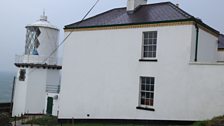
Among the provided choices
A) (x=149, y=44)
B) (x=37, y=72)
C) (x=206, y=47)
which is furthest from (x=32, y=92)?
(x=206, y=47)

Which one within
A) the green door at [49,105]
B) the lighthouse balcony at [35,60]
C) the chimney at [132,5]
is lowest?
the green door at [49,105]

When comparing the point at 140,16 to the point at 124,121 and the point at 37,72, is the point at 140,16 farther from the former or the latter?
the point at 37,72

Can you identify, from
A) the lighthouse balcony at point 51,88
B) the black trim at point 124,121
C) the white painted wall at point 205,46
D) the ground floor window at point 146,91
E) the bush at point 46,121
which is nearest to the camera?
the black trim at point 124,121

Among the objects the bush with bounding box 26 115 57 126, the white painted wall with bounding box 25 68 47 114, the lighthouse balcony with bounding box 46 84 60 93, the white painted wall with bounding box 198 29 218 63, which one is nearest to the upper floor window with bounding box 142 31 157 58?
the white painted wall with bounding box 198 29 218 63

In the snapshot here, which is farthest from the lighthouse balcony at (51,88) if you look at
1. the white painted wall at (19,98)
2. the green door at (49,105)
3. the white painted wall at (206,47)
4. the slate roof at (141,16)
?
the white painted wall at (206,47)

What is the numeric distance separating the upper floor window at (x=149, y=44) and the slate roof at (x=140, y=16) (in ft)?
2.43

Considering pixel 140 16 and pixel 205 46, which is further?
pixel 140 16

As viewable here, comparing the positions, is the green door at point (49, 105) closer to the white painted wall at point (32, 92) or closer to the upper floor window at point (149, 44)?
the white painted wall at point (32, 92)

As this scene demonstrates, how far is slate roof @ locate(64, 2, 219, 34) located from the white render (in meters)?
0.46

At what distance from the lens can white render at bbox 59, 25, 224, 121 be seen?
1480 cm

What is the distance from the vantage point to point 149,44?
16906 millimetres

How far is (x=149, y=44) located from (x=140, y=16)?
2237 millimetres

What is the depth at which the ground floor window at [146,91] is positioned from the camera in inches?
651

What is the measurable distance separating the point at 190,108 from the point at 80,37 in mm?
8242
